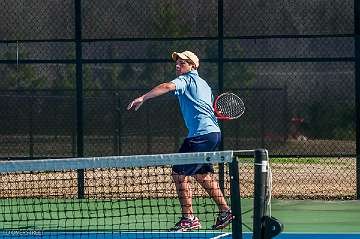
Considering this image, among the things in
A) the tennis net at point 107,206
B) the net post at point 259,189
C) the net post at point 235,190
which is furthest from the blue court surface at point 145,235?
the net post at point 259,189

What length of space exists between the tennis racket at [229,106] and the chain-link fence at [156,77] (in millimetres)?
1390

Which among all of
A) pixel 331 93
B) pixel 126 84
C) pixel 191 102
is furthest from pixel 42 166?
pixel 331 93

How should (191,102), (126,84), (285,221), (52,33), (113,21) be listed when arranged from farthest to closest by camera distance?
(126,84), (52,33), (113,21), (285,221), (191,102)

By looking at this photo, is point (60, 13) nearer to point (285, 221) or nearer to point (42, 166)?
point (285, 221)

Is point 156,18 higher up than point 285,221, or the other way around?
point 156,18

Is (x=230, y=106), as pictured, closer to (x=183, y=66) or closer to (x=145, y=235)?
(x=183, y=66)

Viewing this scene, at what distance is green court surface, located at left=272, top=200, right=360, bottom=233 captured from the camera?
33.5 ft

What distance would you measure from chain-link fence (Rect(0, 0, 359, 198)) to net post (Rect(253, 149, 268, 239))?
5.38 metres

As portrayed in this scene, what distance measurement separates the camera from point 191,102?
9.93 m

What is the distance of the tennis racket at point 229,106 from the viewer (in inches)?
434

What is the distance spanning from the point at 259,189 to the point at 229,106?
410 cm

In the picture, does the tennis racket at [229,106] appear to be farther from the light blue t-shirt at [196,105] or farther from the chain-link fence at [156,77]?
the chain-link fence at [156,77]

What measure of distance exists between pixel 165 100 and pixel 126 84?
111 inches

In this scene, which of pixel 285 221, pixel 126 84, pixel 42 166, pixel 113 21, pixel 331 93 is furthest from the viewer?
pixel 331 93
